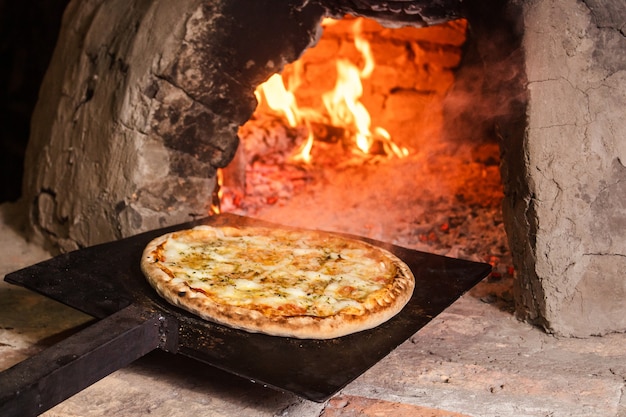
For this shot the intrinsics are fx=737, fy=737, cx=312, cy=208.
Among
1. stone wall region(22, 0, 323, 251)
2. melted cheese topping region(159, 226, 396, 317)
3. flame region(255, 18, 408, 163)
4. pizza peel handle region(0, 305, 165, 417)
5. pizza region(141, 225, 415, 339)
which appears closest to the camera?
pizza peel handle region(0, 305, 165, 417)

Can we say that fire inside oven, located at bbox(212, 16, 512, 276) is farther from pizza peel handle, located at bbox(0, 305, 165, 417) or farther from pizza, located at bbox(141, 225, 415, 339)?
pizza peel handle, located at bbox(0, 305, 165, 417)

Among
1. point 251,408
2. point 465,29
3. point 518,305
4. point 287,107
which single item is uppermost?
point 465,29

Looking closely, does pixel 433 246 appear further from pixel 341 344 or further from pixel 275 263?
pixel 341 344

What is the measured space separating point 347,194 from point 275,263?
1.86m

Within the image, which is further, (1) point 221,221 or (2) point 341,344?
(1) point 221,221

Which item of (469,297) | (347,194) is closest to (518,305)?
(469,297)

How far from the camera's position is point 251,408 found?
2598 millimetres

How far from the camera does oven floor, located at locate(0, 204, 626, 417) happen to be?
8.59 ft

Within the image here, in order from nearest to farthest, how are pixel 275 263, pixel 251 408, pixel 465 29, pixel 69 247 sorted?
pixel 251 408, pixel 275 263, pixel 69 247, pixel 465 29

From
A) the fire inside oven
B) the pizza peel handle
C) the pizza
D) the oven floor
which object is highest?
the fire inside oven

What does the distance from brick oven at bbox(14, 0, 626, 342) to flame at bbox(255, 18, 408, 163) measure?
413mm

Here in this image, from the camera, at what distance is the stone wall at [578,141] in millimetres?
3107

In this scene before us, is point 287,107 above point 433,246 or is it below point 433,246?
above

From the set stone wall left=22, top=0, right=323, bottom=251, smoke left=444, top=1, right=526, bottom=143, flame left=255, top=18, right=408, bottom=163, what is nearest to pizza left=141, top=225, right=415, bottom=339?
stone wall left=22, top=0, right=323, bottom=251
